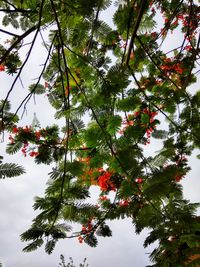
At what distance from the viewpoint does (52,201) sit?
7.16ft

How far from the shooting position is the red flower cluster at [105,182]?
3.38 meters

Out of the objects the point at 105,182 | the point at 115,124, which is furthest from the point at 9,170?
the point at 105,182

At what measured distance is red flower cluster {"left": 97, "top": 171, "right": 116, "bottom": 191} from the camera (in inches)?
133

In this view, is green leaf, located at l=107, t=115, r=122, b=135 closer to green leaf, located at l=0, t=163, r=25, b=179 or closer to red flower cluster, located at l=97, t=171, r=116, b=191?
green leaf, located at l=0, t=163, r=25, b=179

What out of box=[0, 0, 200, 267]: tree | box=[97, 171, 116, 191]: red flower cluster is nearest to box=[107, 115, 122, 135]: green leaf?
box=[0, 0, 200, 267]: tree

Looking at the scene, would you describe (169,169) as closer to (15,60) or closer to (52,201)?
(52,201)

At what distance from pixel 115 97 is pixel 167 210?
0.98 meters

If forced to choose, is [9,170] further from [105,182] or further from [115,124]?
[105,182]

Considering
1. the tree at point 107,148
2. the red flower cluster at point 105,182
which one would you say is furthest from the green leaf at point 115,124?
the red flower cluster at point 105,182

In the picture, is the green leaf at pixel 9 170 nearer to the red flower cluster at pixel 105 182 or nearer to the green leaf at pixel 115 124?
the green leaf at pixel 115 124

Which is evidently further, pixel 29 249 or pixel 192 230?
pixel 29 249

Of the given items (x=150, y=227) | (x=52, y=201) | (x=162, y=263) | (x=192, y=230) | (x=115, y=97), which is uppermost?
(x=115, y=97)

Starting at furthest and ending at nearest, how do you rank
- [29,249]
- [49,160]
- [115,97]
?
1. [49,160]
2. [115,97]
3. [29,249]

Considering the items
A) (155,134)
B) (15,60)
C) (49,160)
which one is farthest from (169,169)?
(15,60)
